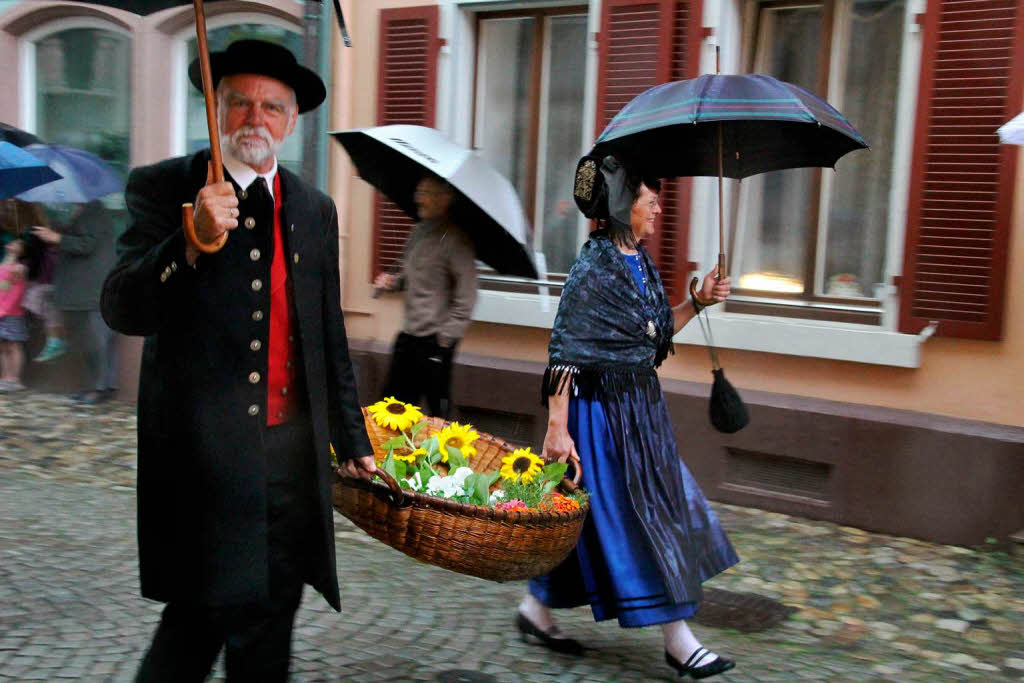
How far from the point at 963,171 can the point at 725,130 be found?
211 centimetres

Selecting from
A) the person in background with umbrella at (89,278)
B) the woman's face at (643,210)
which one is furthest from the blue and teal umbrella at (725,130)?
the person in background with umbrella at (89,278)

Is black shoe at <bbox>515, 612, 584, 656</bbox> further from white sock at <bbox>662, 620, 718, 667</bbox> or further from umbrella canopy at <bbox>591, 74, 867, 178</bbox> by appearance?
umbrella canopy at <bbox>591, 74, 867, 178</bbox>

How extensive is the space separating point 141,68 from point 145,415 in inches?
304

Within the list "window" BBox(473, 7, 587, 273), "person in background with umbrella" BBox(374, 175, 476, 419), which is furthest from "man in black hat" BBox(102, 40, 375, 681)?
"window" BBox(473, 7, 587, 273)

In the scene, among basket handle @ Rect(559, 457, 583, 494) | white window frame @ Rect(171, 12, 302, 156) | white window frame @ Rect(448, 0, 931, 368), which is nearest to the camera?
basket handle @ Rect(559, 457, 583, 494)

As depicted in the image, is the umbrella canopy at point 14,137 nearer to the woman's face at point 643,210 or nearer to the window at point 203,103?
the window at point 203,103

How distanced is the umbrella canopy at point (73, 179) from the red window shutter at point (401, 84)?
2280 mm

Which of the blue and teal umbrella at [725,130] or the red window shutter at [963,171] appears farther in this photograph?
the red window shutter at [963,171]

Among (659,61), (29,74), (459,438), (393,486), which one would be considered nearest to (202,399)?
(393,486)

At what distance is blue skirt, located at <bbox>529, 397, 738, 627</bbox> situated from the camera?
4.08 m

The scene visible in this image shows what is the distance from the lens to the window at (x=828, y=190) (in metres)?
6.85

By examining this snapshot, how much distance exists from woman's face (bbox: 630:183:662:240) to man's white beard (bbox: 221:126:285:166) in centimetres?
174

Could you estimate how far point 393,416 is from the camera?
4.13 metres

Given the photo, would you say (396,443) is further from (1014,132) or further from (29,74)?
(29,74)
